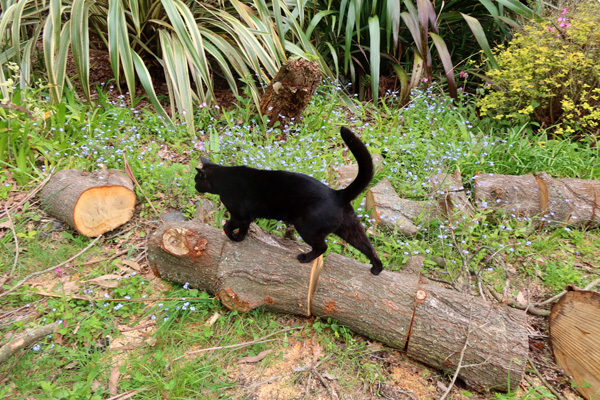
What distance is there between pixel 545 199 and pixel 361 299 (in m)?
1.72

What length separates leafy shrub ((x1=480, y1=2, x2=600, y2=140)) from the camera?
3.09 meters

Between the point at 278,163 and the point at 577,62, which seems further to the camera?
the point at 577,62

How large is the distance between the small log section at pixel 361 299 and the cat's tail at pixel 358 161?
1.32 ft

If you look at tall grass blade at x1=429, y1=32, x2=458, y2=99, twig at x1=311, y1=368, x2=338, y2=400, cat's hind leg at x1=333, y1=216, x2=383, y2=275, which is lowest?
twig at x1=311, y1=368, x2=338, y2=400

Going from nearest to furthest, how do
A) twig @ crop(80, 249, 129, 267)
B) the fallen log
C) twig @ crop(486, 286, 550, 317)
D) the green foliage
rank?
twig @ crop(486, 286, 550, 317)
twig @ crop(80, 249, 129, 267)
the fallen log
the green foliage

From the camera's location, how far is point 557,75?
308 cm

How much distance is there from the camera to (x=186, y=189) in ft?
8.63

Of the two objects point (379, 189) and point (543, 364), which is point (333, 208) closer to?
point (379, 189)

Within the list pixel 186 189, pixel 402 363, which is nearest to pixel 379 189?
pixel 402 363

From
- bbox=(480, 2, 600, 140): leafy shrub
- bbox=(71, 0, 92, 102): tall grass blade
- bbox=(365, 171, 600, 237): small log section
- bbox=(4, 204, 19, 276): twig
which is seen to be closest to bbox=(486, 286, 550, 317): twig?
bbox=(365, 171, 600, 237): small log section

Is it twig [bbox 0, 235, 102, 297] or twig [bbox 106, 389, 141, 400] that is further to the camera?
twig [bbox 0, 235, 102, 297]

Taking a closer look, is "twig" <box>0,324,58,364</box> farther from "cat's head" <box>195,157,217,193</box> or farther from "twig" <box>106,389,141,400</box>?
"cat's head" <box>195,157,217,193</box>

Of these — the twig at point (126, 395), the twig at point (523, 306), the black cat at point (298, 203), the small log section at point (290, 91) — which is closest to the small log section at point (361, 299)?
the black cat at point (298, 203)

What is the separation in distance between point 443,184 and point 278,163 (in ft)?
3.92
